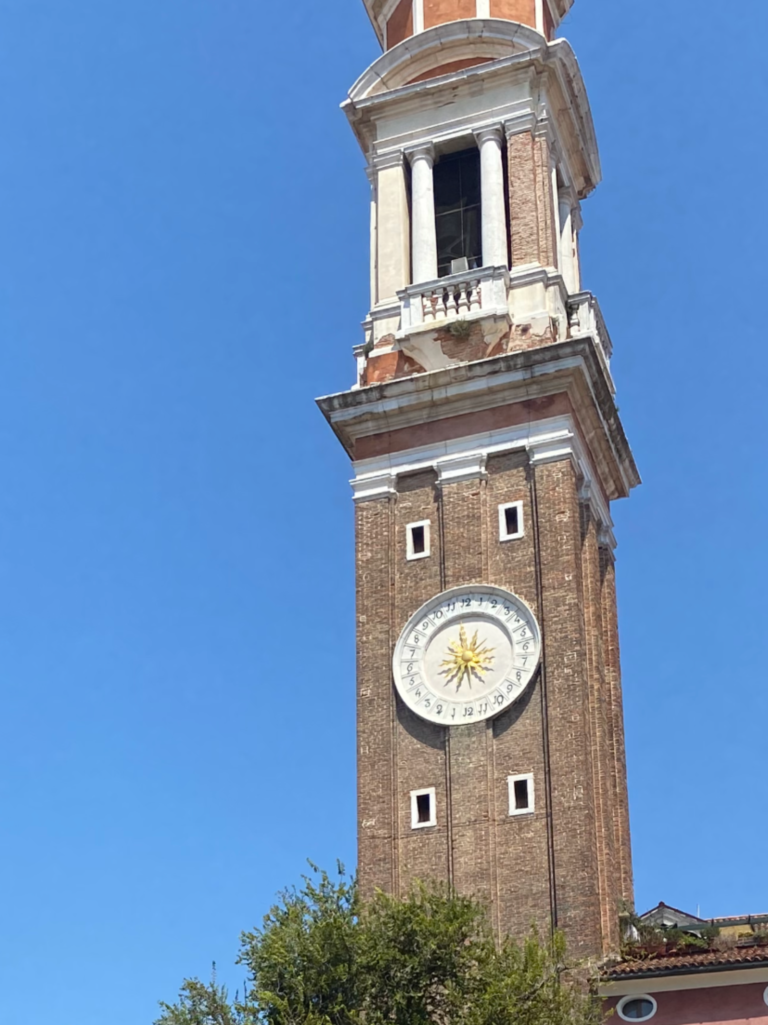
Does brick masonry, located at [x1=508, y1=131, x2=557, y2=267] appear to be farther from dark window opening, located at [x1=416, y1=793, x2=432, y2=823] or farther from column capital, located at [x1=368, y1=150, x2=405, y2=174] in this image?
dark window opening, located at [x1=416, y1=793, x2=432, y2=823]

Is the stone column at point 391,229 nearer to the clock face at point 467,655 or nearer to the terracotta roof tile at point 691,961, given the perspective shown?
the clock face at point 467,655

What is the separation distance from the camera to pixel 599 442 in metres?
41.6

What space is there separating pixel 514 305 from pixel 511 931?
14.7 m

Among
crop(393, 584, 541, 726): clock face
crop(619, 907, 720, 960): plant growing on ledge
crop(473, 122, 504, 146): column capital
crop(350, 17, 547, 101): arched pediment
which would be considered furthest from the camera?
crop(350, 17, 547, 101): arched pediment

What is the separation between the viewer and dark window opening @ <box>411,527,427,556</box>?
1558 inches

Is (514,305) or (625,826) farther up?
(514,305)

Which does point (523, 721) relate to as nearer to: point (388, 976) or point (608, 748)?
point (608, 748)

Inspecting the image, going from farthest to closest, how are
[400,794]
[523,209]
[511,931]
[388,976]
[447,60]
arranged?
[447,60] < [523,209] < [400,794] < [511,931] < [388,976]

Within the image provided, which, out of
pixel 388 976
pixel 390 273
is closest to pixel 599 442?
pixel 390 273

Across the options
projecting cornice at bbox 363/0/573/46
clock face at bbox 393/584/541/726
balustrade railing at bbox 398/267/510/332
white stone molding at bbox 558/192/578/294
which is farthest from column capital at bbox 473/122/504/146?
clock face at bbox 393/584/541/726

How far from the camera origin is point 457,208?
4516 centimetres

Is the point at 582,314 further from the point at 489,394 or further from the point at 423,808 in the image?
the point at 423,808

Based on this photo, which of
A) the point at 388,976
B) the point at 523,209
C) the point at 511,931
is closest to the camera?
the point at 388,976

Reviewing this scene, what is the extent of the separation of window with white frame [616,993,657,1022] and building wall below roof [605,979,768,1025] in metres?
0.11
